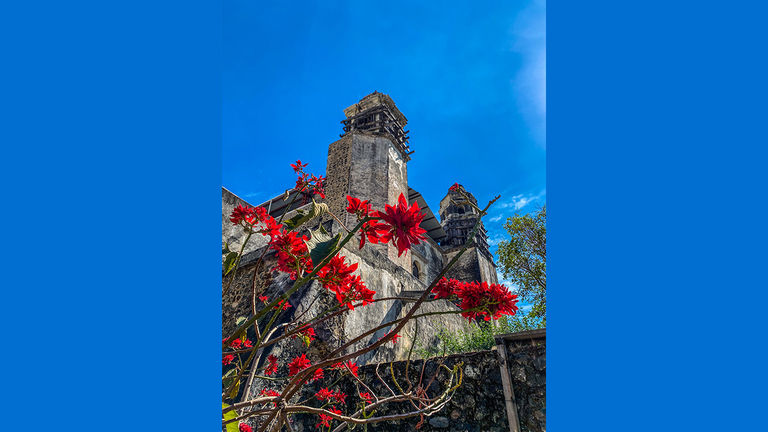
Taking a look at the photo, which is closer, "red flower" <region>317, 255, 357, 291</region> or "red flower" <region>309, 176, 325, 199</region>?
"red flower" <region>317, 255, 357, 291</region>

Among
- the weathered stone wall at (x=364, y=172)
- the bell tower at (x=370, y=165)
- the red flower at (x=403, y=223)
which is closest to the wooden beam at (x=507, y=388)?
the red flower at (x=403, y=223)

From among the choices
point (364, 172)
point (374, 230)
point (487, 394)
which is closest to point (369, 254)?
point (487, 394)

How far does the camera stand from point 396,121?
17.7m

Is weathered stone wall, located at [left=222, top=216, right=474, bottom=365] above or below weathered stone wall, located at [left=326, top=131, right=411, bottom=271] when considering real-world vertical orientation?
below

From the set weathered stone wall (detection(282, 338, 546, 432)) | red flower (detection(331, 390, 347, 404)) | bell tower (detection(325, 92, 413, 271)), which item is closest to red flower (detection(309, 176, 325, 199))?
weathered stone wall (detection(282, 338, 546, 432))

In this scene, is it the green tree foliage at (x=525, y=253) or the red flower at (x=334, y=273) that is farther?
the green tree foliage at (x=525, y=253)

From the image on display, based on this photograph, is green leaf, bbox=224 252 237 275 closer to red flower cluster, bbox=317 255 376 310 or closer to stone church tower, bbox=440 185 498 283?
red flower cluster, bbox=317 255 376 310

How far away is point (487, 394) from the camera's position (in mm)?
3502

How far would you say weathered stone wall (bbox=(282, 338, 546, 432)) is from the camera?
326 centimetres

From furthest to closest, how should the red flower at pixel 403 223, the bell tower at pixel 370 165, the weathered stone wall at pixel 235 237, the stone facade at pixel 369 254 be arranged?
1. the bell tower at pixel 370 165
2. the weathered stone wall at pixel 235 237
3. the stone facade at pixel 369 254
4. the red flower at pixel 403 223

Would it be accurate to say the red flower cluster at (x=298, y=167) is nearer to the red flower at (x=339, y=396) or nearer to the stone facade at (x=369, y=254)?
the stone facade at (x=369, y=254)

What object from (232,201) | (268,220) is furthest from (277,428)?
(232,201)

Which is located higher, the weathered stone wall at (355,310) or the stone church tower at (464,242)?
the stone church tower at (464,242)

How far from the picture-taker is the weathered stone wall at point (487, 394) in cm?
326
